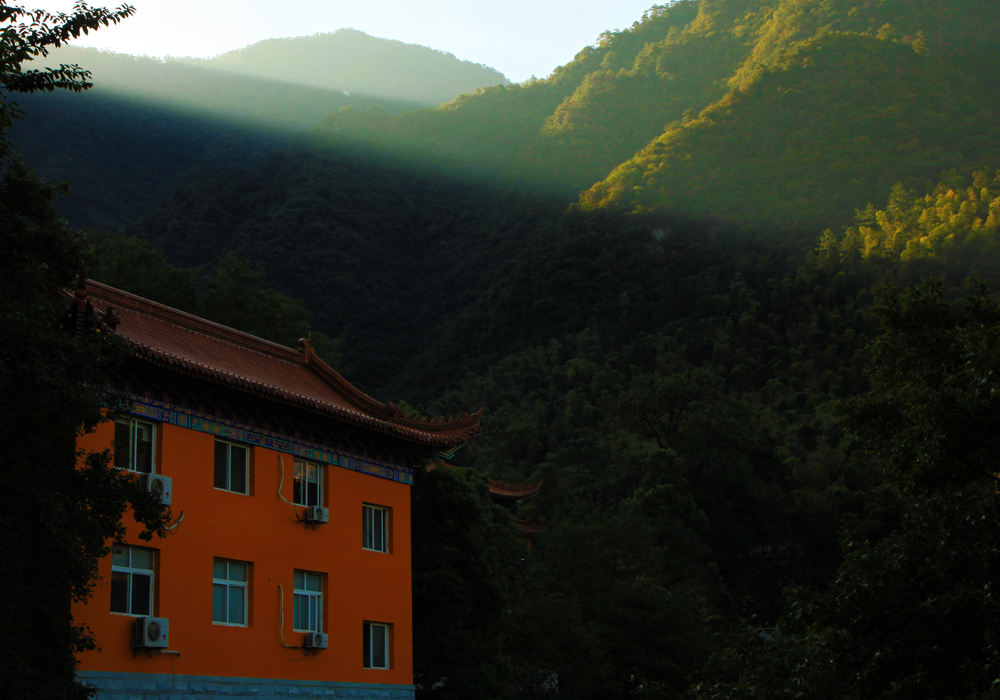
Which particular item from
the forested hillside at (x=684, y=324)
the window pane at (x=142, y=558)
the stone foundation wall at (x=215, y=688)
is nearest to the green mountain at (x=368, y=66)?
the forested hillside at (x=684, y=324)

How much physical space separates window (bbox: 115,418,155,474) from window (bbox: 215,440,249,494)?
50.4 inches

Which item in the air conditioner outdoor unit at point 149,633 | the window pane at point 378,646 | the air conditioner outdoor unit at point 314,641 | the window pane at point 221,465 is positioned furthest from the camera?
the window pane at point 378,646

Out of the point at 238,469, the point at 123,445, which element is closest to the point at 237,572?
the point at 238,469

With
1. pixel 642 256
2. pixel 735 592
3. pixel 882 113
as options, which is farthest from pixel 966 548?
pixel 882 113

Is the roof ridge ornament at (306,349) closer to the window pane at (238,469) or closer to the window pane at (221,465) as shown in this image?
the window pane at (238,469)

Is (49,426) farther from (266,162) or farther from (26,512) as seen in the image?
(266,162)

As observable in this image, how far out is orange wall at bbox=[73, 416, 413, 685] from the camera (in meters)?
14.0

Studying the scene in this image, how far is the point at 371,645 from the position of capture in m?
17.6

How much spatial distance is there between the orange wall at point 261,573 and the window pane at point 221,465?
20 cm

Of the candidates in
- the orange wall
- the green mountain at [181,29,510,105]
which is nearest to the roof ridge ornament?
the orange wall

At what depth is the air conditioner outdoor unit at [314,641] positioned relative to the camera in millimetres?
16047

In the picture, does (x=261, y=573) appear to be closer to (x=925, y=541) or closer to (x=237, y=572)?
(x=237, y=572)

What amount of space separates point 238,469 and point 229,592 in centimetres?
185

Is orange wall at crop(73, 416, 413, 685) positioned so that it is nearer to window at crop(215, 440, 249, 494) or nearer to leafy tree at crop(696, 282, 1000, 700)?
window at crop(215, 440, 249, 494)
